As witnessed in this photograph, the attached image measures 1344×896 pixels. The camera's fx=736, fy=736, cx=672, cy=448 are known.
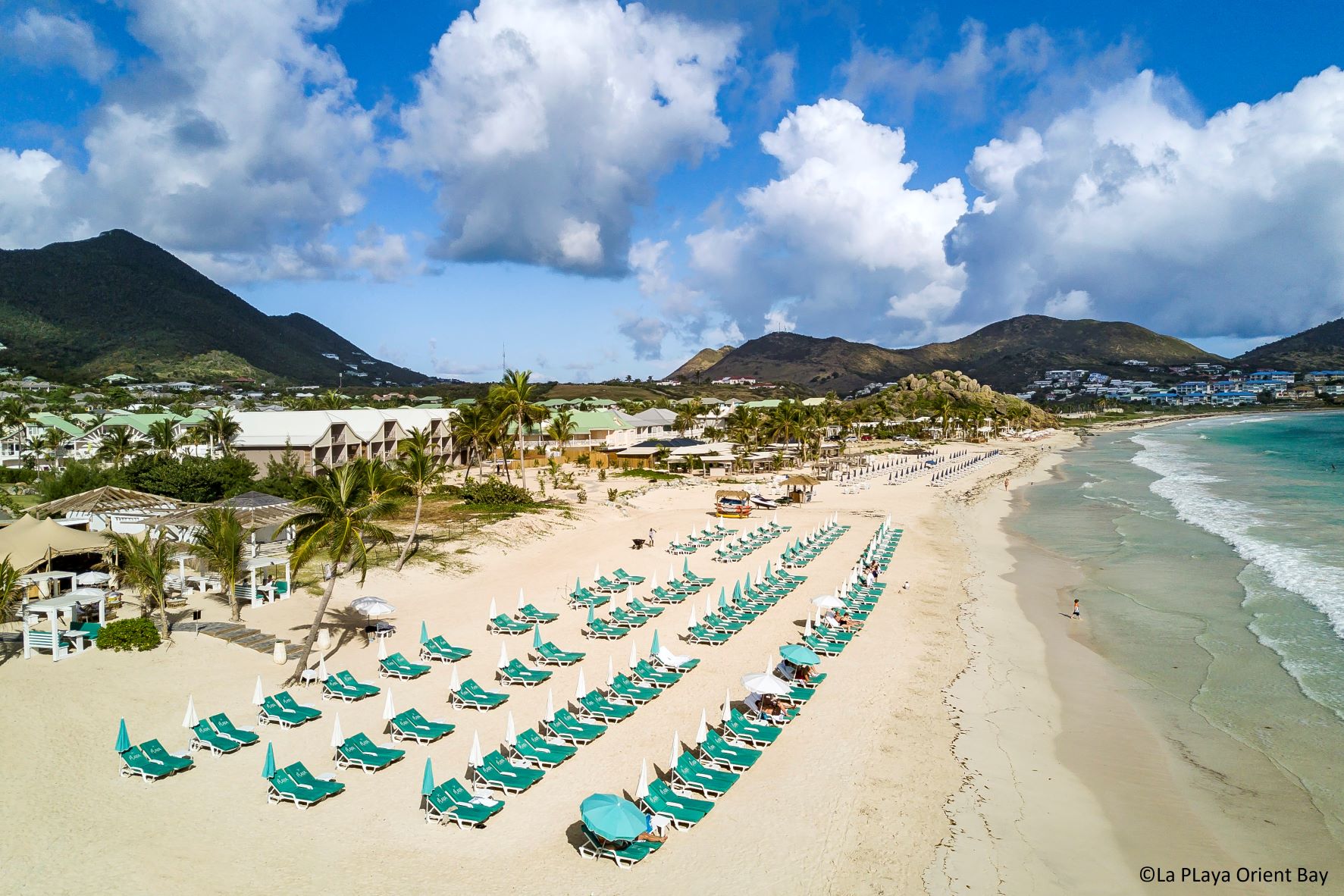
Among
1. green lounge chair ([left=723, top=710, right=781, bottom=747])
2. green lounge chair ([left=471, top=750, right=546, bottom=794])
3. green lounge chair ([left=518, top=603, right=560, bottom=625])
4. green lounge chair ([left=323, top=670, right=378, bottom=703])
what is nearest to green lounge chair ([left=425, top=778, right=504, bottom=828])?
green lounge chair ([left=471, top=750, right=546, bottom=794])

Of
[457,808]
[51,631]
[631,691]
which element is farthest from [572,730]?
[51,631]

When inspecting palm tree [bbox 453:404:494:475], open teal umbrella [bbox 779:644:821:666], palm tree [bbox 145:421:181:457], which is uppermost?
palm tree [bbox 453:404:494:475]

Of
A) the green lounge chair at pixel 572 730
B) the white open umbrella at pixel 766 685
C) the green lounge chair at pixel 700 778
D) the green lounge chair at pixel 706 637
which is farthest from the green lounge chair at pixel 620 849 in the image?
the green lounge chair at pixel 706 637

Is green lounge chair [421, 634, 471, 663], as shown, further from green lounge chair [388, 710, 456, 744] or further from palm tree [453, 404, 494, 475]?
palm tree [453, 404, 494, 475]

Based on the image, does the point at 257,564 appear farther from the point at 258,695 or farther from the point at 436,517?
the point at 436,517

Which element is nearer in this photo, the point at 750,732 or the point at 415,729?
the point at 415,729

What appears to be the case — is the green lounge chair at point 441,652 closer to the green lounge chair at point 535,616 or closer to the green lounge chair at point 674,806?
the green lounge chair at point 535,616

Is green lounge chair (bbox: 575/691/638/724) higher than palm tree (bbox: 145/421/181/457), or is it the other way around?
palm tree (bbox: 145/421/181/457)

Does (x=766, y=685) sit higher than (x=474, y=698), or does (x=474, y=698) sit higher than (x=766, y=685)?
(x=766, y=685)

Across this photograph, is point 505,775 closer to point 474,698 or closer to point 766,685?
point 474,698
